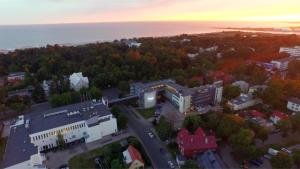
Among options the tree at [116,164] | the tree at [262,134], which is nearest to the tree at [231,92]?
the tree at [262,134]

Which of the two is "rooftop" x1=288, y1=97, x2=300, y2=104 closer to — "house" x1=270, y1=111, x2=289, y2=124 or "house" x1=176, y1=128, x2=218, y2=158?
"house" x1=270, y1=111, x2=289, y2=124

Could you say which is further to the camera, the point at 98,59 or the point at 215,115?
the point at 98,59

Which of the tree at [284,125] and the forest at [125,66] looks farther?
the forest at [125,66]

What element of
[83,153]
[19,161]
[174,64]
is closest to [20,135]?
[19,161]

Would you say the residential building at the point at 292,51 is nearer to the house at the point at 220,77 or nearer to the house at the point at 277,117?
the house at the point at 220,77

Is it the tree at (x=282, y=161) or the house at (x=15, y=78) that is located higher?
the house at (x=15, y=78)

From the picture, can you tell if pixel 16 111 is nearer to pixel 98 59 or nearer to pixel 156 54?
pixel 98 59
